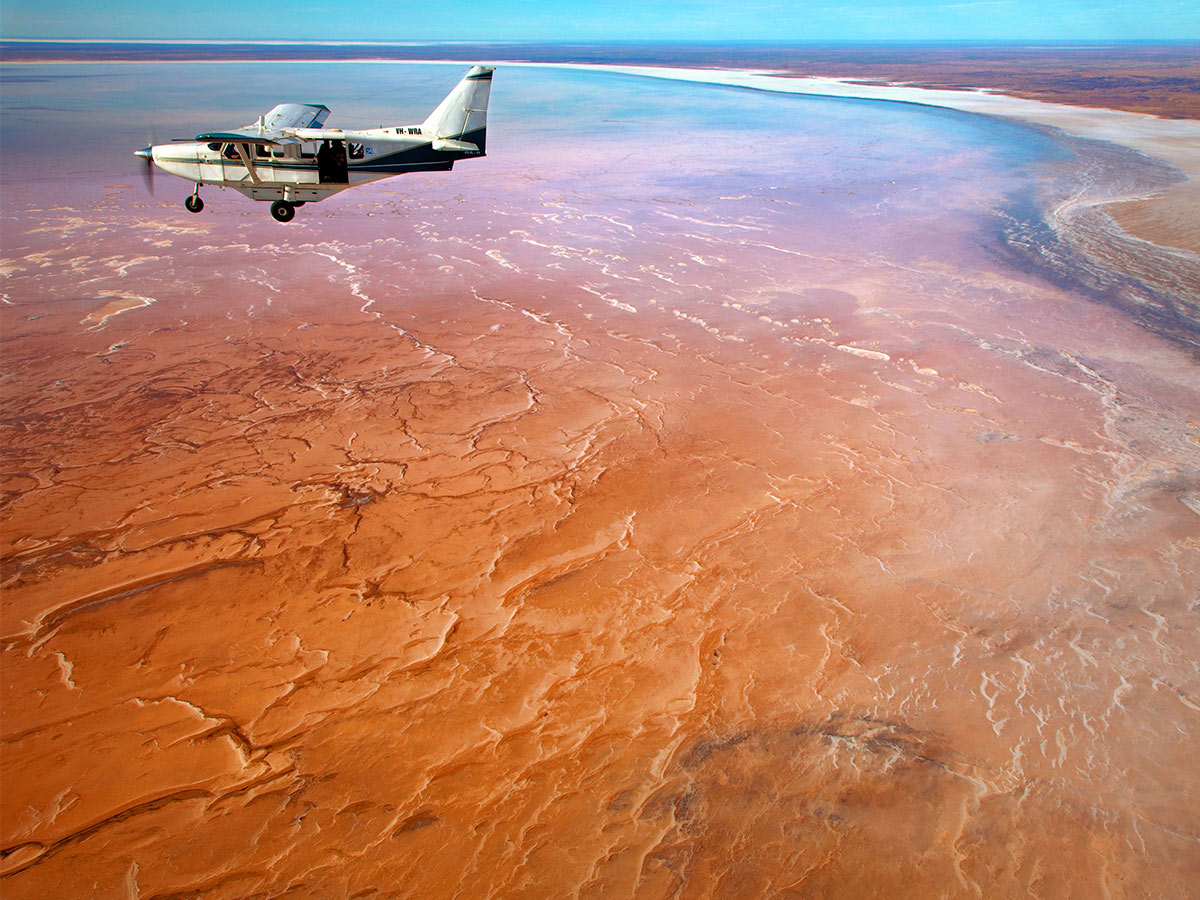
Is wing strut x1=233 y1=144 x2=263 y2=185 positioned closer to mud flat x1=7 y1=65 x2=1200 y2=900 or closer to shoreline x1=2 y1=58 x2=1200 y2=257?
mud flat x1=7 y1=65 x2=1200 y2=900

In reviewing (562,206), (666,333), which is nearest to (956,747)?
(666,333)

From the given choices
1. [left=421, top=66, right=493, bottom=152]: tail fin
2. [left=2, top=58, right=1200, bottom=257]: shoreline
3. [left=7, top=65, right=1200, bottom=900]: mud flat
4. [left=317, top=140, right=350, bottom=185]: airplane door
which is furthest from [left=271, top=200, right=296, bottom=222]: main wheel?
[left=2, top=58, right=1200, bottom=257]: shoreline

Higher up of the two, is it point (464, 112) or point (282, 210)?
point (464, 112)

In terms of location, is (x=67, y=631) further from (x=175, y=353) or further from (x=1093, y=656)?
(x=1093, y=656)

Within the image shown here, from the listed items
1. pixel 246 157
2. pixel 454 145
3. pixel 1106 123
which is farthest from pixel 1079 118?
pixel 246 157

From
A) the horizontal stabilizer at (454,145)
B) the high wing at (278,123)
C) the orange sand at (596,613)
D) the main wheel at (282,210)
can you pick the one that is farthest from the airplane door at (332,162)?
the orange sand at (596,613)

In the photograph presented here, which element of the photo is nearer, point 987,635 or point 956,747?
point 956,747

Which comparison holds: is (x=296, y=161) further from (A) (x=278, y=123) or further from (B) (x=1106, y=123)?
(B) (x=1106, y=123)
